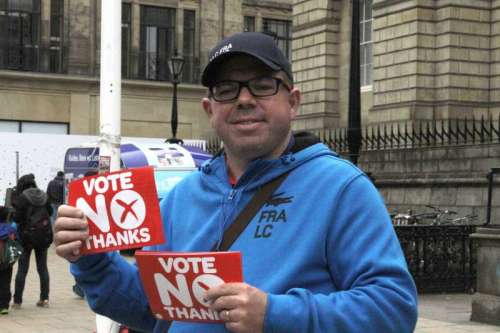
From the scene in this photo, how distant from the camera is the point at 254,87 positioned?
2.54 metres

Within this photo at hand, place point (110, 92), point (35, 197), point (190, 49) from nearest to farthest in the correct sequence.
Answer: point (110, 92) → point (35, 197) → point (190, 49)

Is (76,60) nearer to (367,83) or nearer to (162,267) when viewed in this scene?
(367,83)

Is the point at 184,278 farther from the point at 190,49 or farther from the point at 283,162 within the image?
the point at 190,49

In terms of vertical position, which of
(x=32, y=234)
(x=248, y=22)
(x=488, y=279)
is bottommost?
(x=488, y=279)

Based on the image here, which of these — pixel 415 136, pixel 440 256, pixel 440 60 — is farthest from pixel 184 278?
pixel 440 60

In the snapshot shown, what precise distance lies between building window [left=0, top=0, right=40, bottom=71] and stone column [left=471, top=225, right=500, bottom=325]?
32.1 m

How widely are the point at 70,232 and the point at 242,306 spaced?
740 millimetres

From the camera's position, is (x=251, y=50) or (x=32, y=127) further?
(x=32, y=127)

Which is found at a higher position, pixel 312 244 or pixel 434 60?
pixel 434 60

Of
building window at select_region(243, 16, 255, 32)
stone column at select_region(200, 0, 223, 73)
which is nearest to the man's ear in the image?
stone column at select_region(200, 0, 223, 73)

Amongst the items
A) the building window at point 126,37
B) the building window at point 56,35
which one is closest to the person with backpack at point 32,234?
the building window at point 56,35

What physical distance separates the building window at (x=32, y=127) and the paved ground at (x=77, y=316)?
26.1 metres

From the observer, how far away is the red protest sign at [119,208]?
274cm

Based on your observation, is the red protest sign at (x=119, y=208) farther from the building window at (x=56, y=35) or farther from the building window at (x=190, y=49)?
the building window at (x=190, y=49)
